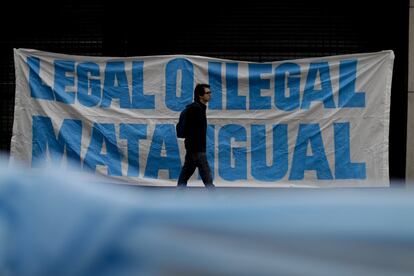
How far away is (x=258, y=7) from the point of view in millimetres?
11586

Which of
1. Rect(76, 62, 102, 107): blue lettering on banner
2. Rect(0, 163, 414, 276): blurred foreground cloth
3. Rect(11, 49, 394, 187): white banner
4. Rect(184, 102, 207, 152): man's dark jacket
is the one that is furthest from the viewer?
Rect(76, 62, 102, 107): blue lettering on banner

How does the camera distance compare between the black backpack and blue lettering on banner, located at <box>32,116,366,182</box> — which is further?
blue lettering on banner, located at <box>32,116,366,182</box>

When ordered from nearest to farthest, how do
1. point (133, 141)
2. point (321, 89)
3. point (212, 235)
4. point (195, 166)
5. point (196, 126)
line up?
point (212, 235), point (196, 126), point (195, 166), point (321, 89), point (133, 141)

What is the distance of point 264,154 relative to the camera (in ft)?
35.6

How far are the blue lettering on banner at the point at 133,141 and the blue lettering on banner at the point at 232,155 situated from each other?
1.10 meters

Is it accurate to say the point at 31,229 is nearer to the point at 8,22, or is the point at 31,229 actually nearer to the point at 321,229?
the point at 321,229

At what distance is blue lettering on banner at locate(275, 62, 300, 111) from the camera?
35.4 feet

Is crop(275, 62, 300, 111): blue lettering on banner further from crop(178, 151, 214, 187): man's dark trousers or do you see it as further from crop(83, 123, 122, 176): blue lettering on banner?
crop(83, 123, 122, 176): blue lettering on banner

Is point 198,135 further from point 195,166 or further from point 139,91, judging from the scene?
point 139,91

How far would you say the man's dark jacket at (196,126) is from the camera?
33.2ft

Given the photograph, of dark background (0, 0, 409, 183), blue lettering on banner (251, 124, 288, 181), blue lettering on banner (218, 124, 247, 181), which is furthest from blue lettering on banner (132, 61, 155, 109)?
blue lettering on banner (251, 124, 288, 181)

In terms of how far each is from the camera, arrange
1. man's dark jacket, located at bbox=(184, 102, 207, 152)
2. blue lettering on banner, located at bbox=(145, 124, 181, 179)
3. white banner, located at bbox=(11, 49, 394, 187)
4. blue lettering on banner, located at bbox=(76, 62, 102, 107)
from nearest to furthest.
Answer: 1. man's dark jacket, located at bbox=(184, 102, 207, 152)
2. white banner, located at bbox=(11, 49, 394, 187)
3. blue lettering on banner, located at bbox=(145, 124, 181, 179)
4. blue lettering on banner, located at bbox=(76, 62, 102, 107)

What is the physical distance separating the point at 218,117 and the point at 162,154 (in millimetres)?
937

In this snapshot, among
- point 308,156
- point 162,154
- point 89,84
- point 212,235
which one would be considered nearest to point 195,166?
point 162,154
